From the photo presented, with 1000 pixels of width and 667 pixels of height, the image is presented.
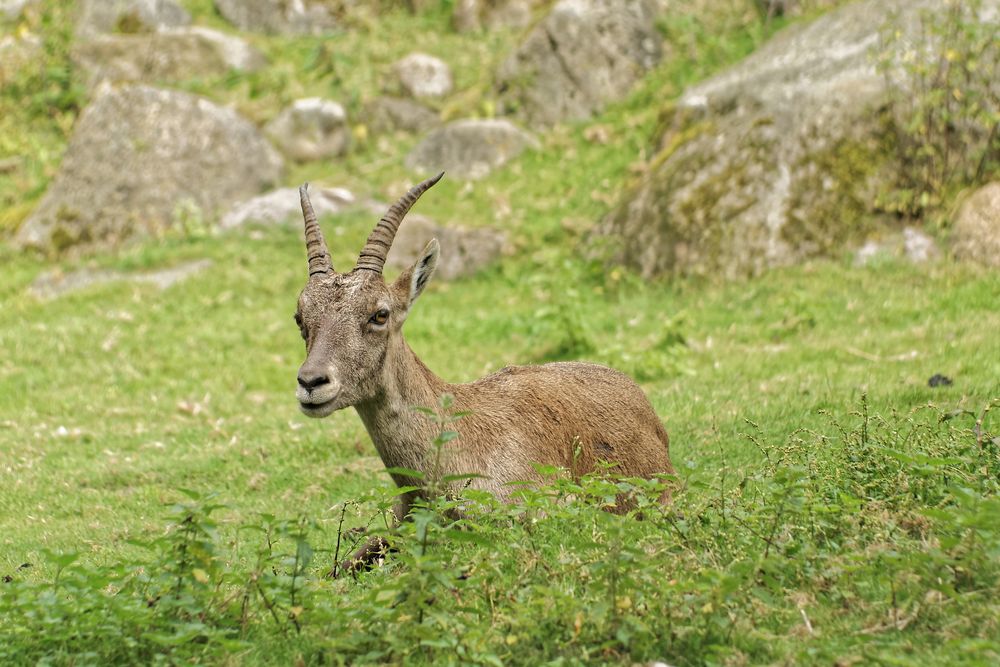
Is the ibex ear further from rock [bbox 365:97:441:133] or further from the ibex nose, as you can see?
rock [bbox 365:97:441:133]

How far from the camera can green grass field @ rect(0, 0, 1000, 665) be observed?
4.78m

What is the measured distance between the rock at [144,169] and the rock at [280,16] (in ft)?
19.1

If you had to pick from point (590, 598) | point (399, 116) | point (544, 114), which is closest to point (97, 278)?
point (399, 116)

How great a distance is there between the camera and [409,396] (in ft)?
23.5

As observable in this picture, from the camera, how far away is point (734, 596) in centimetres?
493

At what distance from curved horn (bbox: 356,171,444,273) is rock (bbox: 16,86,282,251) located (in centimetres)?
1254

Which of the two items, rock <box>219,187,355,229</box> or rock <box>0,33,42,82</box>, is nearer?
rock <box>219,187,355,229</box>

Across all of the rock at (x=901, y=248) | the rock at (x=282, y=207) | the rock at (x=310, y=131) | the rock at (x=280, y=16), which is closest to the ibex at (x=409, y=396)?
the rock at (x=901, y=248)

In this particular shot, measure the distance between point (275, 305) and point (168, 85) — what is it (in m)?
8.82

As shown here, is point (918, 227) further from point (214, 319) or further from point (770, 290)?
point (214, 319)

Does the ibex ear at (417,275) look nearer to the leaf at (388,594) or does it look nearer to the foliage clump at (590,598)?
the foliage clump at (590,598)

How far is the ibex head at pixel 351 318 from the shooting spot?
665 centimetres

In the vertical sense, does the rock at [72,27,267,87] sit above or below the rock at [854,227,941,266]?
above

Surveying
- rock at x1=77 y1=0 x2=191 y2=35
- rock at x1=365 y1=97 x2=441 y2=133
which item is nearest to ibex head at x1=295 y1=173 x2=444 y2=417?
rock at x1=365 y1=97 x2=441 y2=133
